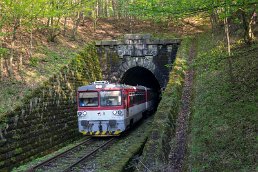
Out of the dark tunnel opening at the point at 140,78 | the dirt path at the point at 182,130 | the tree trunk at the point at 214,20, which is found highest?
the tree trunk at the point at 214,20

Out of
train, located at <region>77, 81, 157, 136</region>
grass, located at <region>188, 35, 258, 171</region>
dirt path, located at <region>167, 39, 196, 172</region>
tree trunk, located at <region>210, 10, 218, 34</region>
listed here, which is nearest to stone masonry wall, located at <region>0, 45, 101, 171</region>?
→ train, located at <region>77, 81, 157, 136</region>

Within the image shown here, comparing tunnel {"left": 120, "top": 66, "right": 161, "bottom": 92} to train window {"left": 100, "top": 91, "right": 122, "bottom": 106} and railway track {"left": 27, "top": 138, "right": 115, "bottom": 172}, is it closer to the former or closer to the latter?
train window {"left": 100, "top": 91, "right": 122, "bottom": 106}

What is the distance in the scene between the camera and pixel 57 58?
1984 cm

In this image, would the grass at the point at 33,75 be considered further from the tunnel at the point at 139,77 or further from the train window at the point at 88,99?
the tunnel at the point at 139,77

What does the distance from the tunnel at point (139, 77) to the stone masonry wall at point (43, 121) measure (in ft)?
27.1

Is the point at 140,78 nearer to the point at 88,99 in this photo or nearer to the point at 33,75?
the point at 88,99

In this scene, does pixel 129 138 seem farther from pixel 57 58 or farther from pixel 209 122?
pixel 57 58

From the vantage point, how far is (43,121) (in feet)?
46.2

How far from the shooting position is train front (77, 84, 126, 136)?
50.0ft

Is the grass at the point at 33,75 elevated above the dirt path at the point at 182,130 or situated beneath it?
elevated above

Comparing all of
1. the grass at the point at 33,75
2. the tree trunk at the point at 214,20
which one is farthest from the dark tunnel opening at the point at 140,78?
the grass at the point at 33,75

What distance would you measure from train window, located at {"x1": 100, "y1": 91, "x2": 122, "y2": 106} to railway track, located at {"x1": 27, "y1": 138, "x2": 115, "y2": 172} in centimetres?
182

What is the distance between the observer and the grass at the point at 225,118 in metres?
7.82

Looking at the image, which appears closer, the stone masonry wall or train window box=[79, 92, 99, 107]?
the stone masonry wall
